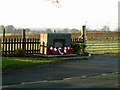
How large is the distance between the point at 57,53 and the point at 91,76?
9.29m

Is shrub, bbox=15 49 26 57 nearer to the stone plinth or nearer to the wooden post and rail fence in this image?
the wooden post and rail fence

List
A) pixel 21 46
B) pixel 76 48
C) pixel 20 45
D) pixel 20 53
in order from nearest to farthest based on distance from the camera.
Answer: pixel 20 53
pixel 76 48
pixel 20 45
pixel 21 46

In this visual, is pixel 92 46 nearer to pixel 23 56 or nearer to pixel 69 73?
pixel 23 56

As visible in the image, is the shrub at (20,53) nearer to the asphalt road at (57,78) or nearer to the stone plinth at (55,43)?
the stone plinth at (55,43)

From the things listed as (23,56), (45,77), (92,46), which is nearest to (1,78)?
(45,77)

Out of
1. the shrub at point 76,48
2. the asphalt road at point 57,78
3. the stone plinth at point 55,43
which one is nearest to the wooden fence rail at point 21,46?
the stone plinth at point 55,43

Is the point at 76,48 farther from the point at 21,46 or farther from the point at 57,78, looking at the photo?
the point at 57,78

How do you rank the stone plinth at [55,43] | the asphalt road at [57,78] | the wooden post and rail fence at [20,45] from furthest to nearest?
the wooden post and rail fence at [20,45] < the stone plinth at [55,43] < the asphalt road at [57,78]

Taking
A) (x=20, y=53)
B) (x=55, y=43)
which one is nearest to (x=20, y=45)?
(x=20, y=53)

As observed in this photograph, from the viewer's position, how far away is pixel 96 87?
39.2 ft

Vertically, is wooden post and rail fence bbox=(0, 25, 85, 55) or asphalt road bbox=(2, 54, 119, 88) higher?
wooden post and rail fence bbox=(0, 25, 85, 55)

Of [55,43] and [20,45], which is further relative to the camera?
[20,45]

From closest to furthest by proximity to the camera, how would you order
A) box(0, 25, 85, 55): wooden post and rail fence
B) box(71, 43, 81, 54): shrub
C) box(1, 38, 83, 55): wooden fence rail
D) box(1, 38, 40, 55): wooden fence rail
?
1. box(1, 38, 83, 55): wooden fence rail
2. box(0, 25, 85, 55): wooden post and rail fence
3. box(1, 38, 40, 55): wooden fence rail
4. box(71, 43, 81, 54): shrub

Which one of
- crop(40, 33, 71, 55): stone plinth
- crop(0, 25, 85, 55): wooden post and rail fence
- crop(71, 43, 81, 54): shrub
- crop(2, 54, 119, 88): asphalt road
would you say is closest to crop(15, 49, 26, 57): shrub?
crop(0, 25, 85, 55): wooden post and rail fence
